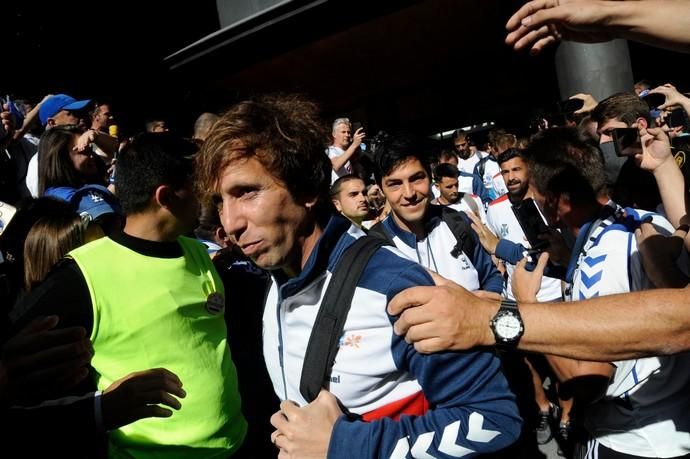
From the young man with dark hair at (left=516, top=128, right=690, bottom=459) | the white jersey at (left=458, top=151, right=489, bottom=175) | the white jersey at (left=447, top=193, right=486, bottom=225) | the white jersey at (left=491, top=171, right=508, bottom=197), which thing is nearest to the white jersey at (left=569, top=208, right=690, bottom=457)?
the young man with dark hair at (left=516, top=128, right=690, bottom=459)

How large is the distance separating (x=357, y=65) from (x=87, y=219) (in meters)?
11.9

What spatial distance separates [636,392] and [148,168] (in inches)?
93.4

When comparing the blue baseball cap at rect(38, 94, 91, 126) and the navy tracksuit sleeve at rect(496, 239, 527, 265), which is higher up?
the blue baseball cap at rect(38, 94, 91, 126)

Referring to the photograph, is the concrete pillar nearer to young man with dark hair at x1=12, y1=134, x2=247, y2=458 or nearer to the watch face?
young man with dark hair at x1=12, y1=134, x2=247, y2=458

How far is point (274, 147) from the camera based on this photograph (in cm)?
192

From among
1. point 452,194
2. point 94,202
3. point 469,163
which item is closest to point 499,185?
point 452,194

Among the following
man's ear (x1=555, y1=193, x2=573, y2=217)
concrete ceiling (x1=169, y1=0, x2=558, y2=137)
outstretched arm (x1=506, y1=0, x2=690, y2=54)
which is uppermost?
concrete ceiling (x1=169, y1=0, x2=558, y2=137)

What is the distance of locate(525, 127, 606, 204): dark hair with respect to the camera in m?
2.61

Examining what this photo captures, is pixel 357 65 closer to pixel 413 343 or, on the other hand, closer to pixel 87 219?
pixel 87 219

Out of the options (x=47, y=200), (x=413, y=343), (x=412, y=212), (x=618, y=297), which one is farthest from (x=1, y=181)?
(x=618, y=297)

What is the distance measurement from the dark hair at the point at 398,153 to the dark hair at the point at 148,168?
1595mm

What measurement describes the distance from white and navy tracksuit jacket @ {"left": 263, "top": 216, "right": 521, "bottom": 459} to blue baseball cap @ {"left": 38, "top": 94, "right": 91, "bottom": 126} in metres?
4.11

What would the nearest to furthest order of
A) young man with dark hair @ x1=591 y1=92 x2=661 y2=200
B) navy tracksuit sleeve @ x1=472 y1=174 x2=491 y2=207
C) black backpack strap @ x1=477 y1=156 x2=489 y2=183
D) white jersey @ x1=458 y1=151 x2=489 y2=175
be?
1. young man with dark hair @ x1=591 y1=92 x2=661 y2=200
2. navy tracksuit sleeve @ x1=472 y1=174 x2=491 y2=207
3. black backpack strap @ x1=477 y1=156 x2=489 y2=183
4. white jersey @ x1=458 y1=151 x2=489 y2=175

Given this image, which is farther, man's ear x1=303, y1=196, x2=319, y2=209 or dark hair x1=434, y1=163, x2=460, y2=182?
dark hair x1=434, y1=163, x2=460, y2=182
